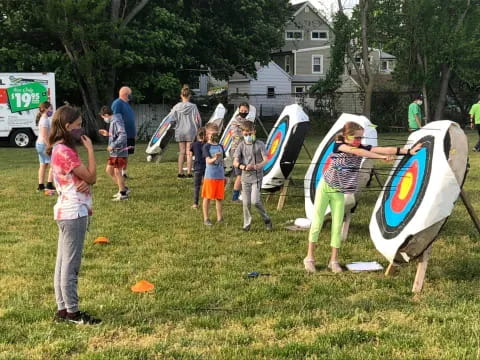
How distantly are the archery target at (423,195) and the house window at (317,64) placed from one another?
4821cm

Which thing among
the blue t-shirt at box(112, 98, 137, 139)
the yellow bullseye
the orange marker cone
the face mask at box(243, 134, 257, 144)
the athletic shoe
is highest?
the blue t-shirt at box(112, 98, 137, 139)

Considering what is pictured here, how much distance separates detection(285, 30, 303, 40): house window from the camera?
180 ft

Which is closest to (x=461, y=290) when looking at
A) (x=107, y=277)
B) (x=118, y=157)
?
(x=107, y=277)

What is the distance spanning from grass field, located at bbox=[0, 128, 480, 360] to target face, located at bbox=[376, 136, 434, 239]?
0.54 m

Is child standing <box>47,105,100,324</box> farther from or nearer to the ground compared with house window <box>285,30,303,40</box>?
nearer to the ground

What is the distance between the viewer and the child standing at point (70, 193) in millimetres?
4219

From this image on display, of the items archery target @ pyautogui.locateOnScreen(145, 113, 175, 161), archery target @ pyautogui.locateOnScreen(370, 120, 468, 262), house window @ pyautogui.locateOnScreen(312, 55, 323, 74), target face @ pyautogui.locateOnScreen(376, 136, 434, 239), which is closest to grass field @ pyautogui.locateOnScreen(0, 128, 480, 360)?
archery target @ pyautogui.locateOnScreen(370, 120, 468, 262)

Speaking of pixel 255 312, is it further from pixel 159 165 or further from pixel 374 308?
pixel 159 165

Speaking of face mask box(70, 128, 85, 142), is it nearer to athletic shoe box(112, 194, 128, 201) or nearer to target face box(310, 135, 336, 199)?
target face box(310, 135, 336, 199)

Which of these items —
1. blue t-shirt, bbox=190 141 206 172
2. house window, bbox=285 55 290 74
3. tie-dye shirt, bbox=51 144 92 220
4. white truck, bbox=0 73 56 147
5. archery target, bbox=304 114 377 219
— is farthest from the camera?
house window, bbox=285 55 290 74

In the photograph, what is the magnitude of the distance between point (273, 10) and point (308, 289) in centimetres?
3050

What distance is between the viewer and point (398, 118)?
34.0m

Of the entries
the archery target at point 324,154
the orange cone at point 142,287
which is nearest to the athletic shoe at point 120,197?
the archery target at point 324,154

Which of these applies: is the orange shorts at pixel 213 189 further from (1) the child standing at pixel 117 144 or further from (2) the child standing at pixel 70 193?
(2) the child standing at pixel 70 193
